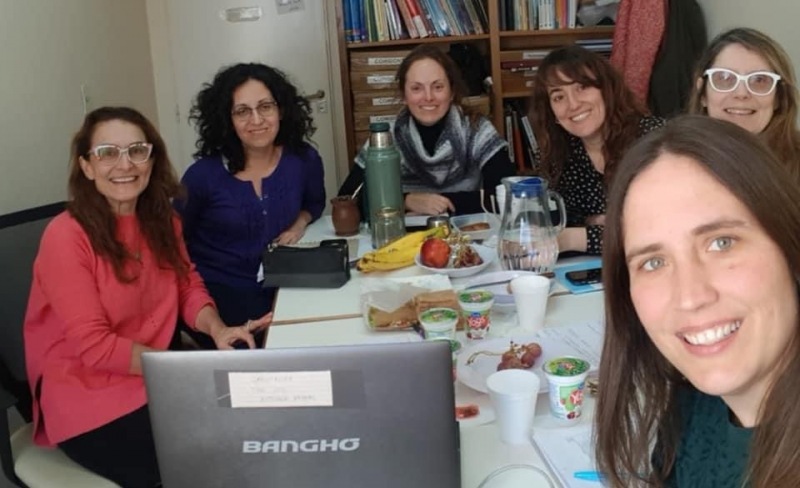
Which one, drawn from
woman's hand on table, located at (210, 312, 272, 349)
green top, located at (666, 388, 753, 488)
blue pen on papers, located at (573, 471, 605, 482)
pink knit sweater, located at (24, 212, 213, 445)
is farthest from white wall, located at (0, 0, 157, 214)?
green top, located at (666, 388, 753, 488)

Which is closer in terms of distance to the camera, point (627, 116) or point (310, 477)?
point (310, 477)

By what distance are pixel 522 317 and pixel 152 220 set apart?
96 cm

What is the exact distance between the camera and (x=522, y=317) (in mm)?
1591

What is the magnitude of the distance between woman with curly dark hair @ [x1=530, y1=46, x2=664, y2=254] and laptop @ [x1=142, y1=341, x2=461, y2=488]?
1.45 m

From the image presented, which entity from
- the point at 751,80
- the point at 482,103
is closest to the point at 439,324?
the point at 751,80

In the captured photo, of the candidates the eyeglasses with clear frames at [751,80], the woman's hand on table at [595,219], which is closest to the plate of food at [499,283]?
the woman's hand on table at [595,219]

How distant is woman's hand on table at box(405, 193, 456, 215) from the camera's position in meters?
2.54

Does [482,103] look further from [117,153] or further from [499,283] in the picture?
[117,153]

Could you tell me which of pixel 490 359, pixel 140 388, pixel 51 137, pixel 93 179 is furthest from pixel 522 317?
pixel 51 137

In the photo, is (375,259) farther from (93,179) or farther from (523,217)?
(93,179)

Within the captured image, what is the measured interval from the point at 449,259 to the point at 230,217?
0.83 metres

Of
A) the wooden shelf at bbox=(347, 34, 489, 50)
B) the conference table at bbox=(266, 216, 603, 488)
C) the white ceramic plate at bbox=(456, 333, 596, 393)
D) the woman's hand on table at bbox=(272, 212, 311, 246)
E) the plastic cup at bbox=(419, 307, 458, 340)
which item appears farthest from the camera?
the wooden shelf at bbox=(347, 34, 489, 50)

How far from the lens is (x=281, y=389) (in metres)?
0.95

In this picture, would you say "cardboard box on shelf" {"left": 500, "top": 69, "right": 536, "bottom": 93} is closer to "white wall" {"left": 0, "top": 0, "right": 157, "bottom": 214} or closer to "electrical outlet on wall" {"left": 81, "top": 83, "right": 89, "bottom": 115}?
"white wall" {"left": 0, "top": 0, "right": 157, "bottom": 214}
